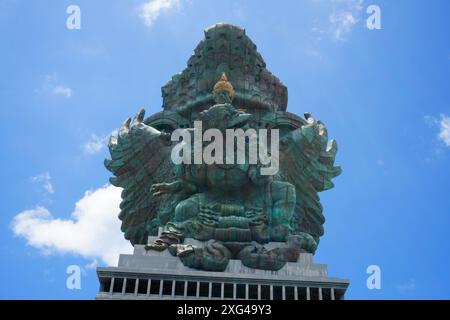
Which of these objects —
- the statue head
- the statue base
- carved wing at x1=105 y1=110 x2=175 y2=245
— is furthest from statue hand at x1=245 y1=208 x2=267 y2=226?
the statue head

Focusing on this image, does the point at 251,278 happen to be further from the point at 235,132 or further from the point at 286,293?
the point at 235,132

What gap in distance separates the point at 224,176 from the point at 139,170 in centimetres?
523

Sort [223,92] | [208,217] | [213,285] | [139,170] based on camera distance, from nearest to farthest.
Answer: [213,285] → [208,217] → [223,92] → [139,170]

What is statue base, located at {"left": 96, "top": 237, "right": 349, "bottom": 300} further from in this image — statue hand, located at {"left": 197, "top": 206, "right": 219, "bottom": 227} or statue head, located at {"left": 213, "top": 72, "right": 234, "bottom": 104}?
statue head, located at {"left": 213, "top": 72, "right": 234, "bottom": 104}

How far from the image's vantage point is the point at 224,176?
98.3ft

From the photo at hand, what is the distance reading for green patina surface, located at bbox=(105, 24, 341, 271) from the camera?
92.7 ft

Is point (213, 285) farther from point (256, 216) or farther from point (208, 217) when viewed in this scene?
point (256, 216)

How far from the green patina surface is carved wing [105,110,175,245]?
0.05 meters

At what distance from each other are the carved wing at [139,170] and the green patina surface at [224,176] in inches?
1.8

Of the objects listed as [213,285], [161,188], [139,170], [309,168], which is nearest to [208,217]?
[161,188]

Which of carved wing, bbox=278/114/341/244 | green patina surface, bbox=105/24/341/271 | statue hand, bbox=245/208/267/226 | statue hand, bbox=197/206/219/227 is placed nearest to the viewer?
green patina surface, bbox=105/24/341/271

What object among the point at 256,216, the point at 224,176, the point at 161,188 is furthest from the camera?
the point at 161,188
